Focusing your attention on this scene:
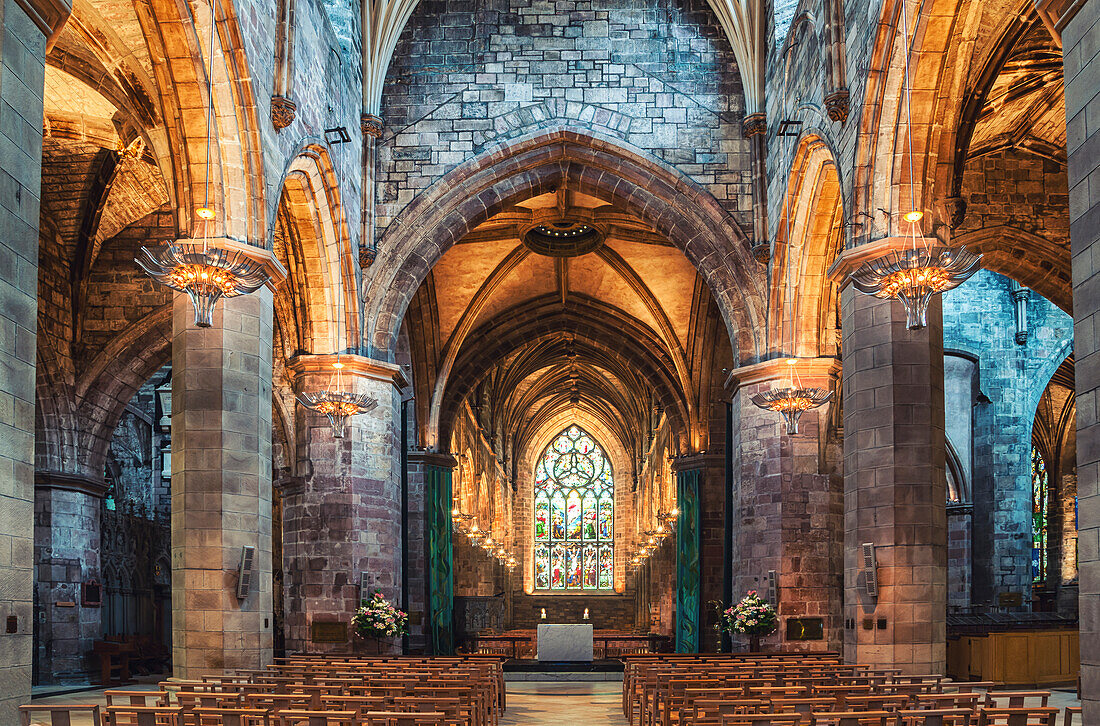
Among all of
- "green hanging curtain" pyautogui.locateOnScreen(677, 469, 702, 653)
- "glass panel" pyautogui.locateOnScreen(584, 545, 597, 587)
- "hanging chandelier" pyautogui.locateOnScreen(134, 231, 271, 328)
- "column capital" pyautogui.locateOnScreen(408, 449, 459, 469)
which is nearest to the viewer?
"hanging chandelier" pyautogui.locateOnScreen(134, 231, 271, 328)

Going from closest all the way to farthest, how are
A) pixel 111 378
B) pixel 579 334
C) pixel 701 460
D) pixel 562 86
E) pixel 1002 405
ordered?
pixel 562 86 < pixel 111 378 < pixel 1002 405 < pixel 701 460 < pixel 579 334

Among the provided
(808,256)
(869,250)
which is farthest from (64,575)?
(869,250)

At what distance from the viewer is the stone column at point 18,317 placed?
21.9 feet

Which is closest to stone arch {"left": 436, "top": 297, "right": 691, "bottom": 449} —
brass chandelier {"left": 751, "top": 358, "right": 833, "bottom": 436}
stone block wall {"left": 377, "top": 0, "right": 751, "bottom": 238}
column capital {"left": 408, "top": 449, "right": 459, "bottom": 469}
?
column capital {"left": 408, "top": 449, "right": 459, "bottom": 469}

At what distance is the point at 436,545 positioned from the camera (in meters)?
25.3

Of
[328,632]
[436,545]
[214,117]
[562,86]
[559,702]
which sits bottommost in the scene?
[559,702]

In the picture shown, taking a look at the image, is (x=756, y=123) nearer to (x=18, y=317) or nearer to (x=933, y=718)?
(x=933, y=718)

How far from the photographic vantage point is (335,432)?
18.9 meters

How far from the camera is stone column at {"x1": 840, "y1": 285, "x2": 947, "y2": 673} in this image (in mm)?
12125

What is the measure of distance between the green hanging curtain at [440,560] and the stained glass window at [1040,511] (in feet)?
56.2

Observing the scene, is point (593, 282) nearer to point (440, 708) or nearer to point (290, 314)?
point (290, 314)

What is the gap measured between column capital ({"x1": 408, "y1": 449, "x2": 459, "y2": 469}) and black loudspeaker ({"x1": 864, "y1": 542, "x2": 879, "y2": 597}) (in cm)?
1511

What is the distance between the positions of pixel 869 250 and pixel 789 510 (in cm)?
724

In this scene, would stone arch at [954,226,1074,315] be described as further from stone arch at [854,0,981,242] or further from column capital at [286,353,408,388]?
column capital at [286,353,408,388]
